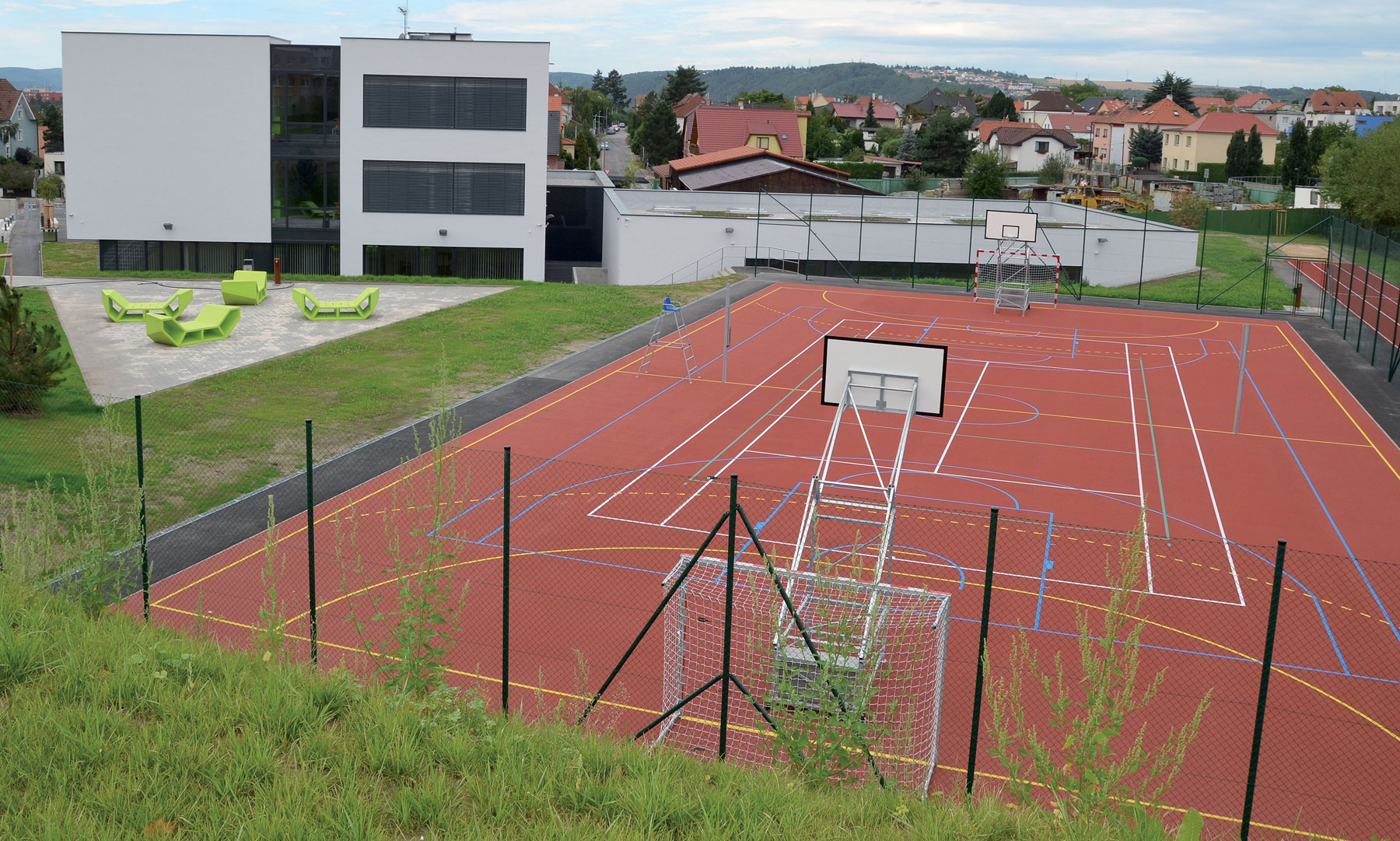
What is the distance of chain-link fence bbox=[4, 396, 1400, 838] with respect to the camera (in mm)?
9477

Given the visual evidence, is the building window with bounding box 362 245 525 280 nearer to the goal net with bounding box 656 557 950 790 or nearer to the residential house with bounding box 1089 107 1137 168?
the goal net with bounding box 656 557 950 790

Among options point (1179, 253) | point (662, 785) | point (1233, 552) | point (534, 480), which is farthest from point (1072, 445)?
point (1179, 253)

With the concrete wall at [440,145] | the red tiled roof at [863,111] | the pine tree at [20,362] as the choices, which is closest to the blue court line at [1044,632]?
the pine tree at [20,362]

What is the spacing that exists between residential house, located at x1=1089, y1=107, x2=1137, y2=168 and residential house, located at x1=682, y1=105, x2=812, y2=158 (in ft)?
180

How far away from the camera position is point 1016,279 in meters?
40.5

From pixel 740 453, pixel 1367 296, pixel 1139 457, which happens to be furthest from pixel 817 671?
pixel 1367 296

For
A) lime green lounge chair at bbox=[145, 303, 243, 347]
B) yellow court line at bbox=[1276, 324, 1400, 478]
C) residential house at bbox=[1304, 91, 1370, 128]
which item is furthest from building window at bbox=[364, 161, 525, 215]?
residential house at bbox=[1304, 91, 1370, 128]

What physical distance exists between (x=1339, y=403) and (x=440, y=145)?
29023 mm

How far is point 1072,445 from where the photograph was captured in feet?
69.1

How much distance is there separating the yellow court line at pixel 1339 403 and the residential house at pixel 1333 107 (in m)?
172

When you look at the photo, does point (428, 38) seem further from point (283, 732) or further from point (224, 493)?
point (283, 732)

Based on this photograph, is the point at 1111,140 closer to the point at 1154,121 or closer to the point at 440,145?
the point at 1154,121

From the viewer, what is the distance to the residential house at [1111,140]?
448ft

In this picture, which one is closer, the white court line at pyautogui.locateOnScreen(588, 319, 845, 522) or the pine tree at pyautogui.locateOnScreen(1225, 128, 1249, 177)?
the white court line at pyautogui.locateOnScreen(588, 319, 845, 522)
